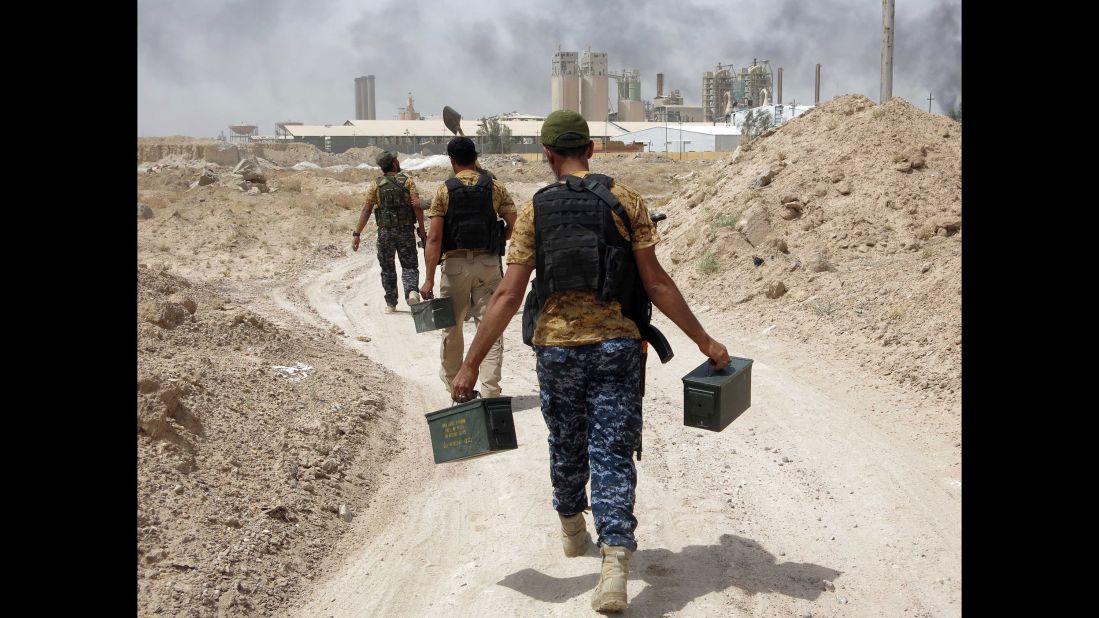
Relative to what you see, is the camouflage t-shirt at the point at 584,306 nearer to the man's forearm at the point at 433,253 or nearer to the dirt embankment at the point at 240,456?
the dirt embankment at the point at 240,456

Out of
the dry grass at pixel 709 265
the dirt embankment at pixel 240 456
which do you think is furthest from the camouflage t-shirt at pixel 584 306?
the dry grass at pixel 709 265

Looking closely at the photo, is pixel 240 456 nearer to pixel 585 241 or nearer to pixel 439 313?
pixel 439 313

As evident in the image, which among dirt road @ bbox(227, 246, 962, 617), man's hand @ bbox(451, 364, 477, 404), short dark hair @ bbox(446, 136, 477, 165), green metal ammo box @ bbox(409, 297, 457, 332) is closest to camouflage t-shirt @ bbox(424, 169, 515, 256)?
short dark hair @ bbox(446, 136, 477, 165)

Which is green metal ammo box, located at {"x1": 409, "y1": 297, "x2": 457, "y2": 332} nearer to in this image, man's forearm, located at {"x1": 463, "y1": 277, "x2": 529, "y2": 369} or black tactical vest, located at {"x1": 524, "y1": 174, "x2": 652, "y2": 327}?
man's forearm, located at {"x1": 463, "y1": 277, "x2": 529, "y2": 369}

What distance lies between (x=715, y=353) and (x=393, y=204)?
7397 millimetres

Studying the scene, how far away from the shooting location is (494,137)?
82.2m

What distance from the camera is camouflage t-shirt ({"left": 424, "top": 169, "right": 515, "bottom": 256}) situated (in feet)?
21.5

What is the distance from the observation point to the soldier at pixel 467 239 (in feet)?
21.6

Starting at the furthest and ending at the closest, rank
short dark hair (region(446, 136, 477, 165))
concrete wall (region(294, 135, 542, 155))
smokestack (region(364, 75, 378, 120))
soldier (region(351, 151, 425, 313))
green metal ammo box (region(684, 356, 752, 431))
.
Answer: smokestack (region(364, 75, 378, 120)) < concrete wall (region(294, 135, 542, 155)) < soldier (region(351, 151, 425, 313)) < short dark hair (region(446, 136, 477, 165)) < green metal ammo box (region(684, 356, 752, 431))

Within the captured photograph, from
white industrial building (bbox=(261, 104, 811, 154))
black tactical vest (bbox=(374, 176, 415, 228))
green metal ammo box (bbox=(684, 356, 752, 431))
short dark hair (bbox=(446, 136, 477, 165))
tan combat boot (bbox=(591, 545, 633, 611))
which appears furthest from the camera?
white industrial building (bbox=(261, 104, 811, 154))

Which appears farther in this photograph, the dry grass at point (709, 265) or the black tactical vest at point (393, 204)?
the dry grass at point (709, 265)

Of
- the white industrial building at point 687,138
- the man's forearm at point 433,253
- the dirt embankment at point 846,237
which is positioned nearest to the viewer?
the man's forearm at point 433,253

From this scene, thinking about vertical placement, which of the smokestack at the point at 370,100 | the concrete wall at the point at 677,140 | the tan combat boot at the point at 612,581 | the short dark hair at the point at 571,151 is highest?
the smokestack at the point at 370,100

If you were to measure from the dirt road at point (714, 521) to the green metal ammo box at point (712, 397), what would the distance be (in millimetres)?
A: 753
